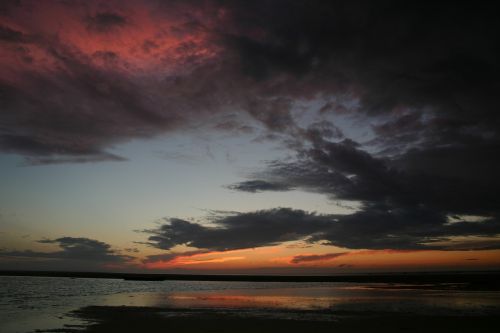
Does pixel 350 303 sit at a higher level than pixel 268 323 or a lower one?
higher

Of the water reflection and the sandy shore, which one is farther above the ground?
the water reflection

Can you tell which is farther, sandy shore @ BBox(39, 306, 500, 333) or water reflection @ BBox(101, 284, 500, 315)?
water reflection @ BBox(101, 284, 500, 315)

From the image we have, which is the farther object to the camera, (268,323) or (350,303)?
(350,303)

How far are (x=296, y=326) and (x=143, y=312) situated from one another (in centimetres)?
1489

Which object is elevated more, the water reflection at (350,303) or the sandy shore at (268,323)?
the water reflection at (350,303)

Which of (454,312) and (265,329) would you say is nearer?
(265,329)

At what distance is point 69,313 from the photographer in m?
31.7

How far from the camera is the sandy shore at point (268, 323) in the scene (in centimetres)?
2344

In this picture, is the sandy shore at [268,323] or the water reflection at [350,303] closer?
the sandy shore at [268,323]

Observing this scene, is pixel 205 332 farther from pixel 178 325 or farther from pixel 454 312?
pixel 454 312

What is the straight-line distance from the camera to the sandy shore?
23.4 meters

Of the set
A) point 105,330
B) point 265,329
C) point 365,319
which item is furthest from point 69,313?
point 365,319

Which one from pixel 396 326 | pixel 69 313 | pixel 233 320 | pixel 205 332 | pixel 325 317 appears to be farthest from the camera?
pixel 69 313

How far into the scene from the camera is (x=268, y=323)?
26.2 metres
